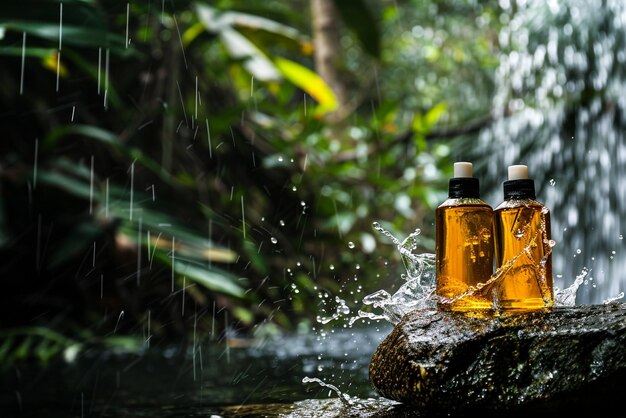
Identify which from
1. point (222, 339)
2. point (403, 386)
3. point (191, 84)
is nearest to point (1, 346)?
point (222, 339)

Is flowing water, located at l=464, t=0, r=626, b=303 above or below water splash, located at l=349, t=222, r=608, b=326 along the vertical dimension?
above

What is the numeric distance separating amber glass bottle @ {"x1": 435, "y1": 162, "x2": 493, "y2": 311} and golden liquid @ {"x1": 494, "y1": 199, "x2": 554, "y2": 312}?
22 mm

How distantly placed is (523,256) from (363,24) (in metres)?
2.19

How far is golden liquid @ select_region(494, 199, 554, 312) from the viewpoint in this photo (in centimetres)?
129

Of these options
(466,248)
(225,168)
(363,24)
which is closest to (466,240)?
(466,248)

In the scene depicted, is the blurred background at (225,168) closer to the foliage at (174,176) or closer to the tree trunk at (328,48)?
the foliage at (174,176)

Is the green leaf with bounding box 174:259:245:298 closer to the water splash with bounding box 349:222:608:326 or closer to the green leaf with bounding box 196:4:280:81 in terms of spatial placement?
the water splash with bounding box 349:222:608:326

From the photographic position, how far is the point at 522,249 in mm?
1291

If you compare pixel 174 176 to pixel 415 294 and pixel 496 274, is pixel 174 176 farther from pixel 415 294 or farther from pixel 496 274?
pixel 496 274

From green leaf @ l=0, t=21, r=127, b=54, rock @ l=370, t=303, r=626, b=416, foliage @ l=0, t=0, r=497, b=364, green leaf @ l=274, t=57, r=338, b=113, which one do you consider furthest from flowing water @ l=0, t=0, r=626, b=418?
green leaf @ l=0, t=21, r=127, b=54

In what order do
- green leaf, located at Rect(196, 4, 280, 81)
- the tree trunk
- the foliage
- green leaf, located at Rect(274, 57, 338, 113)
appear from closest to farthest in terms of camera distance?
the foliage
green leaf, located at Rect(196, 4, 280, 81)
green leaf, located at Rect(274, 57, 338, 113)
the tree trunk

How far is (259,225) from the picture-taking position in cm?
363

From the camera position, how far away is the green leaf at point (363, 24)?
3.20 meters

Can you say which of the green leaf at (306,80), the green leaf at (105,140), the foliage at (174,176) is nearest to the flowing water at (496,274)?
the foliage at (174,176)
